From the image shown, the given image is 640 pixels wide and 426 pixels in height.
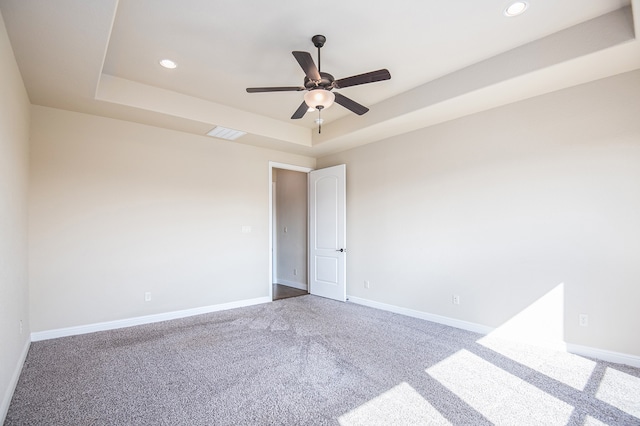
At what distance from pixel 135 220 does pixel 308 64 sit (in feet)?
10.2

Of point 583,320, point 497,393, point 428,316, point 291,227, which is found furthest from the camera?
point 291,227

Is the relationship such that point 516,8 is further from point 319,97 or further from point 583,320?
point 583,320

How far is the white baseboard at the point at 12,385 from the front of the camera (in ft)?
6.56

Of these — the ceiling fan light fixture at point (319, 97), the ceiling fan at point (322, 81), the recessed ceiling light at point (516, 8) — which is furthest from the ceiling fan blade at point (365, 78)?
the recessed ceiling light at point (516, 8)

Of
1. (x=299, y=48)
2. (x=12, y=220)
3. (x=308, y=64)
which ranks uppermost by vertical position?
(x=299, y=48)

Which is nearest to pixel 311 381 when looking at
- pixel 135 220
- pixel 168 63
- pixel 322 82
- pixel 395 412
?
pixel 395 412

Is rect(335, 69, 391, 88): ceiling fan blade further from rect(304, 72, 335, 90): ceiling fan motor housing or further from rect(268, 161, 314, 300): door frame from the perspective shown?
rect(268, 161, 314, 300): door frame

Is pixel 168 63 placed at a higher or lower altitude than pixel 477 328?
higher

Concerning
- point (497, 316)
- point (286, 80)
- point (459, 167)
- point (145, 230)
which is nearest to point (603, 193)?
point (459, 167)

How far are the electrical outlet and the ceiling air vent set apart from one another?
14.8ft

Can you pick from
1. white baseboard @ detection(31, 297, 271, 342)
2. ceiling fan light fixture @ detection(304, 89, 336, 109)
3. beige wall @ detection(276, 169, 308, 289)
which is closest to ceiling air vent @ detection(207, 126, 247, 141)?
ceiling fan light fixture @ detection(304, 89, 336, 109)

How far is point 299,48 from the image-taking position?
9.24 feet

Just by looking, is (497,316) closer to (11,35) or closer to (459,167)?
(459,167)

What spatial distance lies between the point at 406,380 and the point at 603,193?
255 cm
